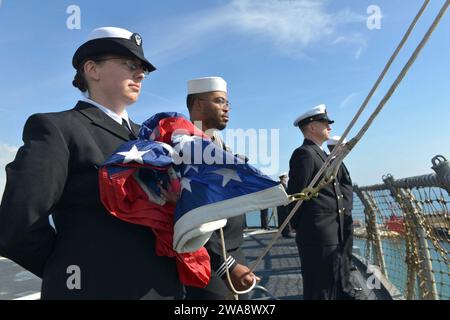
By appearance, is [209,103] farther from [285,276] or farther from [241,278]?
[285,276]

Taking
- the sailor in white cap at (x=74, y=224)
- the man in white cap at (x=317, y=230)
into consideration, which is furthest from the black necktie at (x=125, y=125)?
the man in white cap at (x=317, y=230)

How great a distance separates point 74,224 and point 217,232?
792 mm

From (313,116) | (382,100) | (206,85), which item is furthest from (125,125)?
(313,116)

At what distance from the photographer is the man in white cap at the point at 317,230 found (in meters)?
3.13

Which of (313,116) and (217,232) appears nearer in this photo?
(217,232)

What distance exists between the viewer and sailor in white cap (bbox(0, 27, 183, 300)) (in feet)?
3.94

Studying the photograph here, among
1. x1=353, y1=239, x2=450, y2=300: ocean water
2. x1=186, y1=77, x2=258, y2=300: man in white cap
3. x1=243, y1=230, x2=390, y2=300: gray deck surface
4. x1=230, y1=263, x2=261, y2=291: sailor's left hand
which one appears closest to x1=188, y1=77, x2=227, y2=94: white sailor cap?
x1=186, y1=77, x2=258, y2=300: man in white cap

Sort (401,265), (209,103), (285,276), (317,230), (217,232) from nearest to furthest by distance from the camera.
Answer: (217,232) < (209,103) < (317,230) < (401,265) < (285,276)

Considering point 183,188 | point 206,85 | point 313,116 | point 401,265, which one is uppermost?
point 313,116

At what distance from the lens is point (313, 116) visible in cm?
385

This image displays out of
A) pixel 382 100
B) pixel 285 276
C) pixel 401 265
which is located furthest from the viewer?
pixel 285 276

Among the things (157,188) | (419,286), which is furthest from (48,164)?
(419,286)

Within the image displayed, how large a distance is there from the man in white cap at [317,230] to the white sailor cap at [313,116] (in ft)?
1.54
